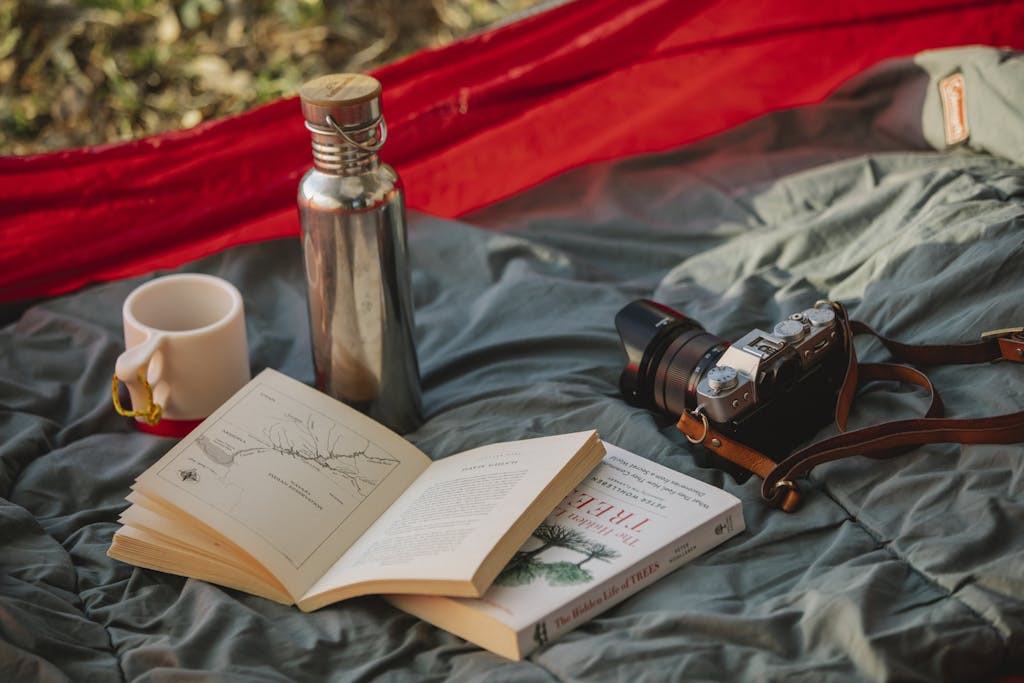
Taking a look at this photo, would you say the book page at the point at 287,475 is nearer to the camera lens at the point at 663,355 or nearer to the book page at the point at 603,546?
the book page at the point at 603,546

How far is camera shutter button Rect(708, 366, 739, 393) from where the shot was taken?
39.6 inches

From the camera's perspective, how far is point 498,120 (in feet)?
5.11

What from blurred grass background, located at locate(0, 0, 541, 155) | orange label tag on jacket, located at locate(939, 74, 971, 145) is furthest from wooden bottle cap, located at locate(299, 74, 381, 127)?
blurred grass background, located at locate(0, 0, 541, 155)

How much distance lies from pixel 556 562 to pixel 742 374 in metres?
0.24

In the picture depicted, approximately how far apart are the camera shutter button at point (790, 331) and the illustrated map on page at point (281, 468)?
0.37 m

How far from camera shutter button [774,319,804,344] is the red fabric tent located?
1.96 ft

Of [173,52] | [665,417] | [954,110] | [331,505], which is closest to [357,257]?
[331,505]

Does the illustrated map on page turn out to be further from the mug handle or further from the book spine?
the book spine

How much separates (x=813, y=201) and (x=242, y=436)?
77 centimetres

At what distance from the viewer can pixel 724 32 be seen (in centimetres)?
160

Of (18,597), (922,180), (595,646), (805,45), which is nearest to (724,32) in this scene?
(805,45)

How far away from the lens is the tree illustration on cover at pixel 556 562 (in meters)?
0.91

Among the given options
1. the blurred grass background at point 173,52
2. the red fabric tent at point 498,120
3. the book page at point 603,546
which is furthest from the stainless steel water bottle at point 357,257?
the blurred grass background at point 173,52

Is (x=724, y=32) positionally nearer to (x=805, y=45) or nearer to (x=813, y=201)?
(x=805, y=45)
